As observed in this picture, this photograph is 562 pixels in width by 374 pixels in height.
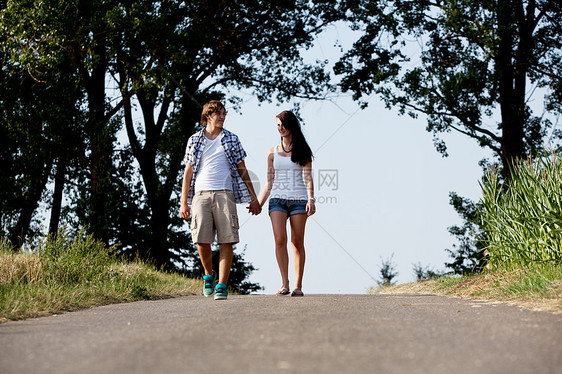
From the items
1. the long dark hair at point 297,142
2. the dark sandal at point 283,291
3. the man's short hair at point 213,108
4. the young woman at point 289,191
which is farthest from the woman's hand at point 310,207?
the man's short hair at point 213,108

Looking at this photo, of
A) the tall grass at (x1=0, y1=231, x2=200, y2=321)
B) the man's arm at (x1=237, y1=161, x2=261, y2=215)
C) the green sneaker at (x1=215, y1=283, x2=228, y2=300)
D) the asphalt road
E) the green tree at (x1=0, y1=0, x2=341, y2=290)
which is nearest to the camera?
the asphalt road

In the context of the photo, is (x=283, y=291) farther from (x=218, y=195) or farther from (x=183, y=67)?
(x=183, y=67)

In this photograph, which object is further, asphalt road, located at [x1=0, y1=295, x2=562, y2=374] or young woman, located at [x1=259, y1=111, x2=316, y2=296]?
young woman, located at [x1=259, y1=111, x2=316, y2=296]

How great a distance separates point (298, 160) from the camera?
320 inches

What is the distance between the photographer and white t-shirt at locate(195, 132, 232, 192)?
732 centimetres

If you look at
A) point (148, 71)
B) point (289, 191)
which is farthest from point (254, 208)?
point (148, 71)

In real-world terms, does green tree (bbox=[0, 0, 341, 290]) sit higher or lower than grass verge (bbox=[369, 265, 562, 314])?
higher

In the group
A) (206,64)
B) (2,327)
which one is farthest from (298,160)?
(206,64)

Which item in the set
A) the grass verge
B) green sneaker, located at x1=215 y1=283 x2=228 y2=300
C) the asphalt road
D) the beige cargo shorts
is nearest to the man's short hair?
the beige cargo shorts

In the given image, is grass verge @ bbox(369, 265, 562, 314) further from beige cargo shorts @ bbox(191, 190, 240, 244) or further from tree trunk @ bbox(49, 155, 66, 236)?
tree trunk @ bbox(49, 155, 66, 236)

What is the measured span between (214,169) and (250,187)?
49 centimetres

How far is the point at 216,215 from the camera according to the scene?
289 inches

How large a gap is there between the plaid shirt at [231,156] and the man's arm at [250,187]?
0.04 m

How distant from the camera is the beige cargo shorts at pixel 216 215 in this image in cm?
728
